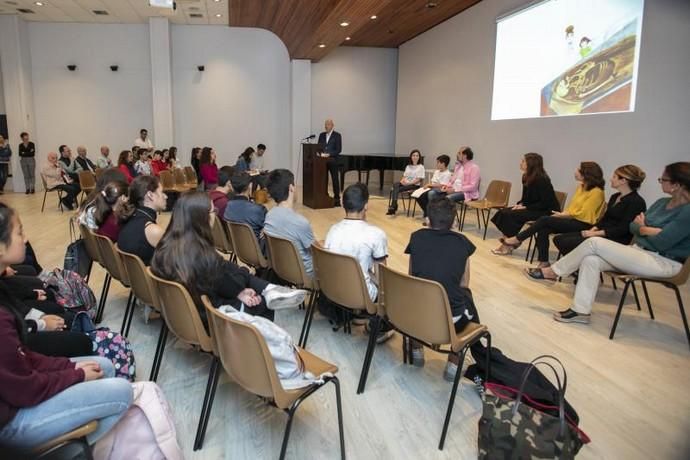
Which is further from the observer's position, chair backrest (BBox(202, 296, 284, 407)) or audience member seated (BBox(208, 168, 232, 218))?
audience member seated (BBox(208, 168, 232, 218))

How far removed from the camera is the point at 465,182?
23.0ft

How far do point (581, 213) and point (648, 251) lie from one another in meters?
1.35

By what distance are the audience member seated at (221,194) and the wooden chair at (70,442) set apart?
9.12ft

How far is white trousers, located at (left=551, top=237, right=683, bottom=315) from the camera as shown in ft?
10.4

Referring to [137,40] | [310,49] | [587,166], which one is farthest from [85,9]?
[587,166]

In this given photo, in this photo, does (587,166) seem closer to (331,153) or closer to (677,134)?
(677,134)

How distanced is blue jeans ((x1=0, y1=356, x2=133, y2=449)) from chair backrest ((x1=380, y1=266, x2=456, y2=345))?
119cm

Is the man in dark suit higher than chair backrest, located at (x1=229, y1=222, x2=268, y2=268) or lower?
higher

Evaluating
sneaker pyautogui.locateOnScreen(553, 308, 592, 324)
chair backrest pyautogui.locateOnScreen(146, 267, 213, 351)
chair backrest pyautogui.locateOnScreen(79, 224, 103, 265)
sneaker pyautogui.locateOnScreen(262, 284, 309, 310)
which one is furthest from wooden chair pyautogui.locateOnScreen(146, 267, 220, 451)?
sneaker pyautogui.locateOnScreen(553, 308, 592, 324)

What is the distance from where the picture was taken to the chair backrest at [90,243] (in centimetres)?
321

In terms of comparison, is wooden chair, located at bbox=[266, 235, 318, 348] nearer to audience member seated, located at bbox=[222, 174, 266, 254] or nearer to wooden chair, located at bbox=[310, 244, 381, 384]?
wooden chair, located at bbox=[310, 244, 381, 384]

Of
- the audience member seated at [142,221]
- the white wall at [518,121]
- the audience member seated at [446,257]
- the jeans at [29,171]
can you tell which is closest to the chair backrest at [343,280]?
the audience member seated at [446,257]

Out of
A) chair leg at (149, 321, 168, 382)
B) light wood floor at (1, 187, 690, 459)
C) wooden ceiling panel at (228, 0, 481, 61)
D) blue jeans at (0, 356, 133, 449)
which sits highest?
wooden ceiling panel at (228, 0, 481, 61)

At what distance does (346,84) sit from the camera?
39.0ft
